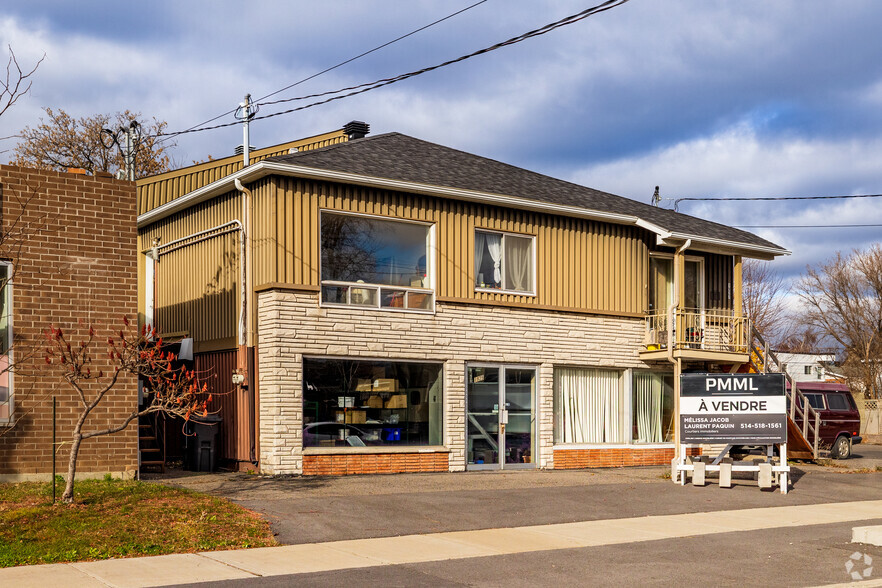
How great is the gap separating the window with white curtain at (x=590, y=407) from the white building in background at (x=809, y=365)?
138 ft

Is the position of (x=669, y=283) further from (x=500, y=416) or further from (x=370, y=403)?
(x=370, y=403)

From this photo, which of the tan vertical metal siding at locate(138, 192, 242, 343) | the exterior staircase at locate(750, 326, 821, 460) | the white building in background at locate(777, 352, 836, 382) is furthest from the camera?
the white building in background at locate(777, 352, 836, 382)

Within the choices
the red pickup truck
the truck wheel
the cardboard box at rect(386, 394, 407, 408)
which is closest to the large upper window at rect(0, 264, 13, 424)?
the cardboard box at rect(386, 394, 407, 408)

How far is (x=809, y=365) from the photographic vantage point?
63656mm

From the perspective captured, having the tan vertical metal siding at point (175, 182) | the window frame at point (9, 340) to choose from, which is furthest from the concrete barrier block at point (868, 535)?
the tan vertical metal siding at point (175, 182)

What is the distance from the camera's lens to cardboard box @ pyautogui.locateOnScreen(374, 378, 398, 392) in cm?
1873

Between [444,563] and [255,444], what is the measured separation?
27.2 ft

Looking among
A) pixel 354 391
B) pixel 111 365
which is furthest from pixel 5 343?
pixel 354 391

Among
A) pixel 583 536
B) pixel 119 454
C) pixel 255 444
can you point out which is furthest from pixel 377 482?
pixel 583 536

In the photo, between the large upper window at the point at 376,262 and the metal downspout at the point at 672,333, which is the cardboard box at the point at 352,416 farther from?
the metal downspout at the point at 672,333

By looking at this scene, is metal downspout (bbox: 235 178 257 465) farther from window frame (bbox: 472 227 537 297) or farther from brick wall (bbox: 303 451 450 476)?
window frame (bbox: 472 227 537 297)

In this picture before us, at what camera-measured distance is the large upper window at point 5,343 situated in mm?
13914

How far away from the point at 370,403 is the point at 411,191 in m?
4.18

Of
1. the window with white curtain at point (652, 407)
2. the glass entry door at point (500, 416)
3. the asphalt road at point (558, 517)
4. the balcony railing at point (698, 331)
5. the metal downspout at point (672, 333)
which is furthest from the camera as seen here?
the window with white curtain at point (652, 407)
